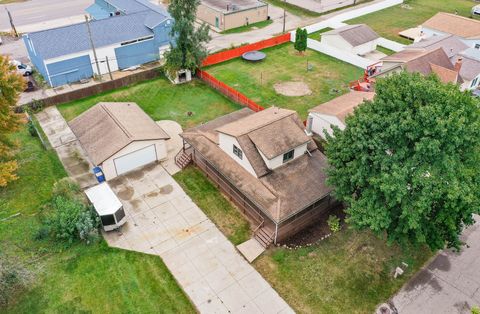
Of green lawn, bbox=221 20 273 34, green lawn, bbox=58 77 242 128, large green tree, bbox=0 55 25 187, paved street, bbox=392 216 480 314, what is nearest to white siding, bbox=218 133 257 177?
green lawn, bbox=58 77 242 128

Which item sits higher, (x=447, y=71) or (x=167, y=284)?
(x=447, y=71)

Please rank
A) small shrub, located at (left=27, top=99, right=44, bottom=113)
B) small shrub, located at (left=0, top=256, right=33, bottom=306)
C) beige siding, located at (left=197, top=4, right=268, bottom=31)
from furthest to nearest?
beige siding, located at (left=197, top=4, right=268, bottom=31)
small shrub, located at (left=27, top=99, right=44, bottom=113)
small shrub, located at (left=0, top=256, right=33, bottom=306)

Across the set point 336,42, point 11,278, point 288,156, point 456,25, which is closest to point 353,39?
point 336,42

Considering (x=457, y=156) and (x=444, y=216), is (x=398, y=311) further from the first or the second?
(x=457, y=156)

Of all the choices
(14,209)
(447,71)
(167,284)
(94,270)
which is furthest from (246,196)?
(447,71)

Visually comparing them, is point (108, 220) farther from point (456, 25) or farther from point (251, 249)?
point (456, 25)

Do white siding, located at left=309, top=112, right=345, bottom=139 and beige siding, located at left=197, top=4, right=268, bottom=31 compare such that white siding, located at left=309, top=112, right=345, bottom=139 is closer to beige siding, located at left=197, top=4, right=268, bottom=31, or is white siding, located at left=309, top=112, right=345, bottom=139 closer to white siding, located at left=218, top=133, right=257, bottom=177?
white siding, located at left=218, top=133, right=257, bottom=177
